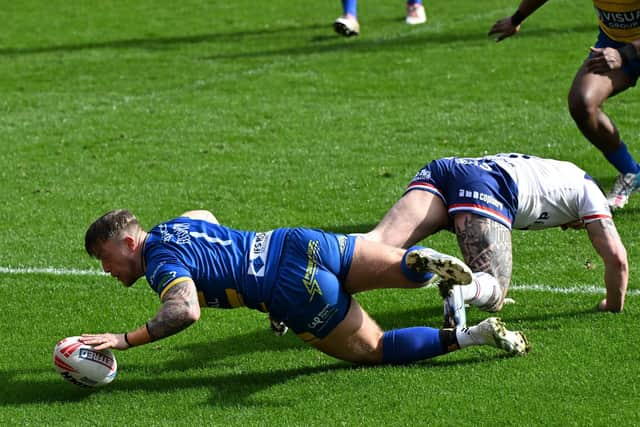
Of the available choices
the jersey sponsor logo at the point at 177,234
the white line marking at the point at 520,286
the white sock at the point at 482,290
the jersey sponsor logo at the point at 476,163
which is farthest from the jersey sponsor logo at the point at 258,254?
the white line marking at the point at 520,286

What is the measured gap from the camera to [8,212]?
9.84m

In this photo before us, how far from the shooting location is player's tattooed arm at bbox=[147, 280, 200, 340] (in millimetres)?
5660

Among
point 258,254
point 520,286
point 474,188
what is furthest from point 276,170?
point 258,254

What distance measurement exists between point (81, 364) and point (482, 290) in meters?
2.22

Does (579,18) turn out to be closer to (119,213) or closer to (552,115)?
(552,115)

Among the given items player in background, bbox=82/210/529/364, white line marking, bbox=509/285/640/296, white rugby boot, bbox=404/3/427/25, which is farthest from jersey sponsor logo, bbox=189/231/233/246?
white rugby boot, bbox=404/3/427/25

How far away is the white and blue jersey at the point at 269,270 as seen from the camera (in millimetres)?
5953

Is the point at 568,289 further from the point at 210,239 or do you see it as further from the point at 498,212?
the point at 210,239

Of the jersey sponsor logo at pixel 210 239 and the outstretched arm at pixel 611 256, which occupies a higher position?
the jersey sponsor logo at pixel 210 239

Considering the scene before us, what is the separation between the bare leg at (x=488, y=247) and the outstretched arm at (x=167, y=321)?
1768mm

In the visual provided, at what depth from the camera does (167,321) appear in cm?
566

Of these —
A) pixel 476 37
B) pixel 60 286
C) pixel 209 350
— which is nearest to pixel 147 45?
pixel 476 37

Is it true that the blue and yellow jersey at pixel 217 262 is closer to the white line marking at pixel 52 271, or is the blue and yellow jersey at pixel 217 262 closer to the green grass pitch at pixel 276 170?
the green grass pitch at pixel 276 170

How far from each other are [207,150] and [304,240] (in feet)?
18.9
